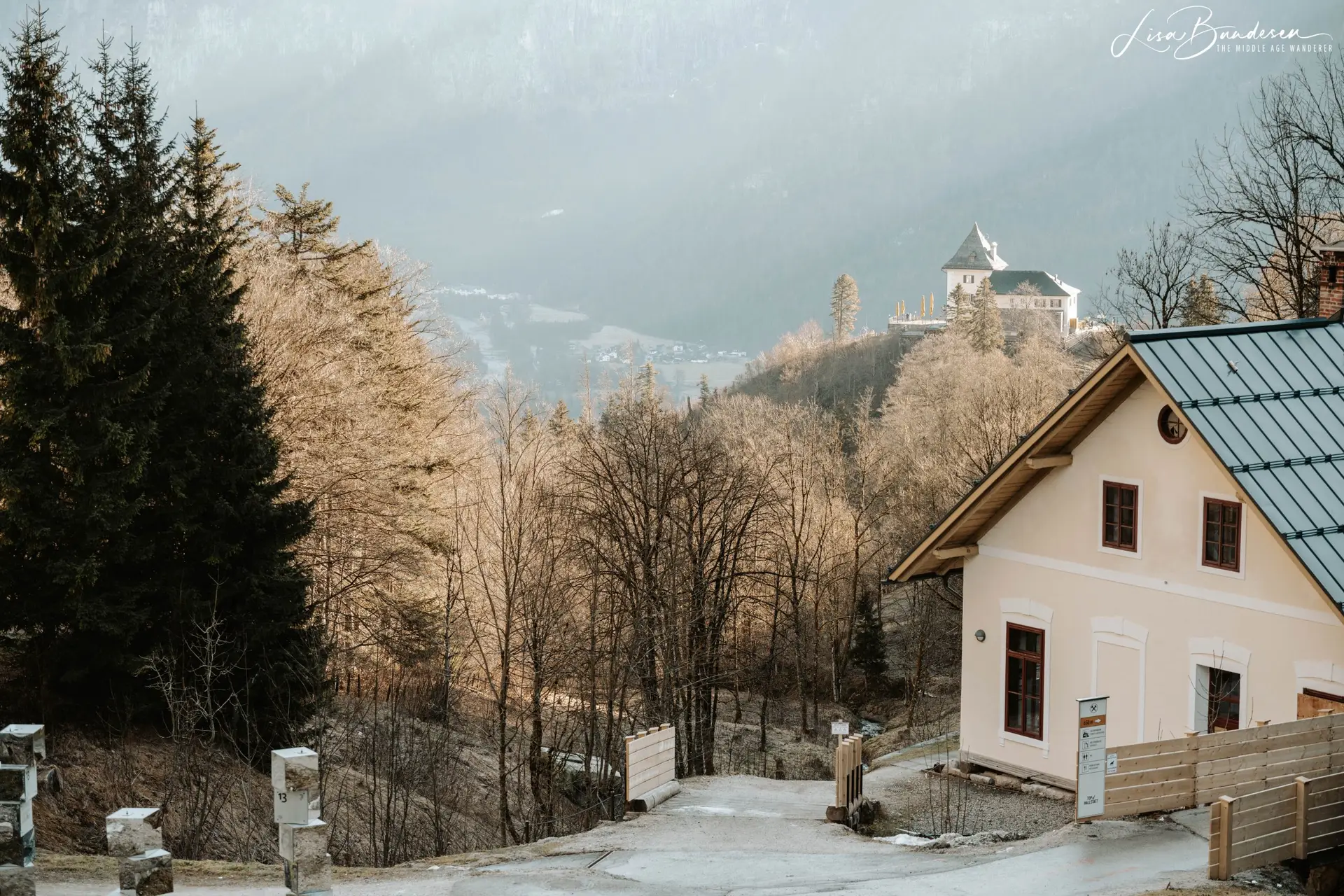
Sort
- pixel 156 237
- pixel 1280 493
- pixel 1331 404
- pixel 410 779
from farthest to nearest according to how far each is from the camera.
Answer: pixel 156 237 → pixel 410 779 → pixel 1331 404 → pixel 1280 493

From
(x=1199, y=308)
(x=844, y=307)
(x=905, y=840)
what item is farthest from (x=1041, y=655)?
(x=844, y=307)

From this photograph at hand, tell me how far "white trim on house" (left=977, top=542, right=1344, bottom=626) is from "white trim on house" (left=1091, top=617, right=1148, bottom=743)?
66 centimetres

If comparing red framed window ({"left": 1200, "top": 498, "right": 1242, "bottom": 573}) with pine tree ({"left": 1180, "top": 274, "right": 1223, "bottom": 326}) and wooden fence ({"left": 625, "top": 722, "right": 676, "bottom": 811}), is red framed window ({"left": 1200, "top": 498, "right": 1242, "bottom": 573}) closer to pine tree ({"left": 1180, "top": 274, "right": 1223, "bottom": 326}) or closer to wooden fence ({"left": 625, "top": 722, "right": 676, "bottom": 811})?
wooden fence ({"left": 625, "top": 722, "right": 676, "bottom": 811})

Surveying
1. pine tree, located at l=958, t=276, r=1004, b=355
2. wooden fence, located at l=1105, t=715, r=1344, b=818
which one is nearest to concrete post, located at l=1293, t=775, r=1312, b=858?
wooden fence, located at l=1105, t=715, r=1344, b=818

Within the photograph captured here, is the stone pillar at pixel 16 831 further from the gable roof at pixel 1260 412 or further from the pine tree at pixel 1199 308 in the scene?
the pine tree at pixel 1199 308

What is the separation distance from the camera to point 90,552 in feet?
68.2

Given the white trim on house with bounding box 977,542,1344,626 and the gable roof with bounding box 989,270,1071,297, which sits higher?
the gable roof with bounding box 989,270,1071,297

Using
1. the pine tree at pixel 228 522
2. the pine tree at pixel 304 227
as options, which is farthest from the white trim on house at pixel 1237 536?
the pine tree at pixel 304 227

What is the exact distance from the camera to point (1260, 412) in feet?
58.7

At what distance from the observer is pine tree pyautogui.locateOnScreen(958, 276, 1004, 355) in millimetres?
118812

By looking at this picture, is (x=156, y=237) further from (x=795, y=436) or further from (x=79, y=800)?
(x=795, y=436)

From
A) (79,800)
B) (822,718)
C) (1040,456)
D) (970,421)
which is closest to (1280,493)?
(1040,456)

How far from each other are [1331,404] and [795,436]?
5020 cm

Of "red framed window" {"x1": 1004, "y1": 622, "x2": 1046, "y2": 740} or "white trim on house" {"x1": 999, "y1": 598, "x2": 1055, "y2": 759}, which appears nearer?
"white trim on house" {"x1": 999, "y1": 598, "x2": 1055, "y2": 759}
